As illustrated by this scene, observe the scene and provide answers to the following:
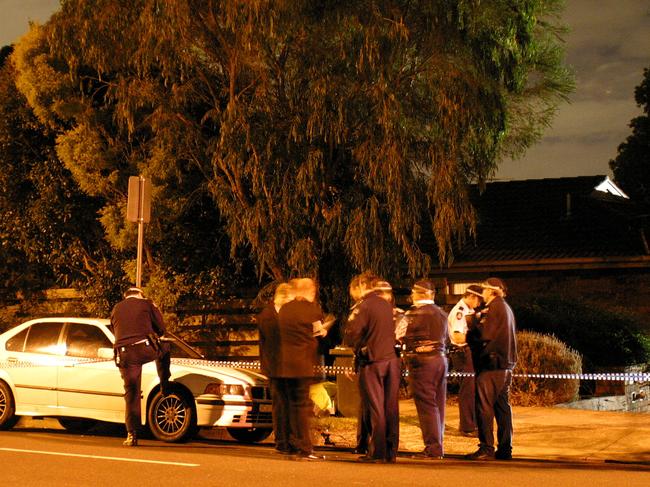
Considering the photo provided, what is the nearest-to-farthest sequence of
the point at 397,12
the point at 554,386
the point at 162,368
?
the point at 162,368
the point at 397,12
the point at 554,386

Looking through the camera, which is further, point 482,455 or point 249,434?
point 249,434

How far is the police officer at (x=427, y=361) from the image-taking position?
1060cm

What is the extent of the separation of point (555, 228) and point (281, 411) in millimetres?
18234

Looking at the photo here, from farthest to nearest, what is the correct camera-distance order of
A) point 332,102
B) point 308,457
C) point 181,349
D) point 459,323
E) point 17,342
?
point 332,102
point 181,349
point 17,342
point 459,323
point 308,457

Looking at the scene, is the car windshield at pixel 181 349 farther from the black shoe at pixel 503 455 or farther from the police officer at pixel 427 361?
the black shoe at pixel 503 455

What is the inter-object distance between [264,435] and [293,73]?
18.5ft

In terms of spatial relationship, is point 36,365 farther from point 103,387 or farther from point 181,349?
point 181,349

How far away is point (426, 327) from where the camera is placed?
10.7 m

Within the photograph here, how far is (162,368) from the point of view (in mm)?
12062

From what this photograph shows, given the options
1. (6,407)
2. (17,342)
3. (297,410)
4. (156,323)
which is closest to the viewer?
(297,410)

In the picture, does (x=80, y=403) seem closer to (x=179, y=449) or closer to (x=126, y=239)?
(x=179, y=449)

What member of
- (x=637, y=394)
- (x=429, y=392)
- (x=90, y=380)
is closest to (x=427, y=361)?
(x=429, y=392)

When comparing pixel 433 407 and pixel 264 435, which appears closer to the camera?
pixel 433 407

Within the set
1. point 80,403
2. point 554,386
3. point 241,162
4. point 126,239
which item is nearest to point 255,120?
point 241,162
